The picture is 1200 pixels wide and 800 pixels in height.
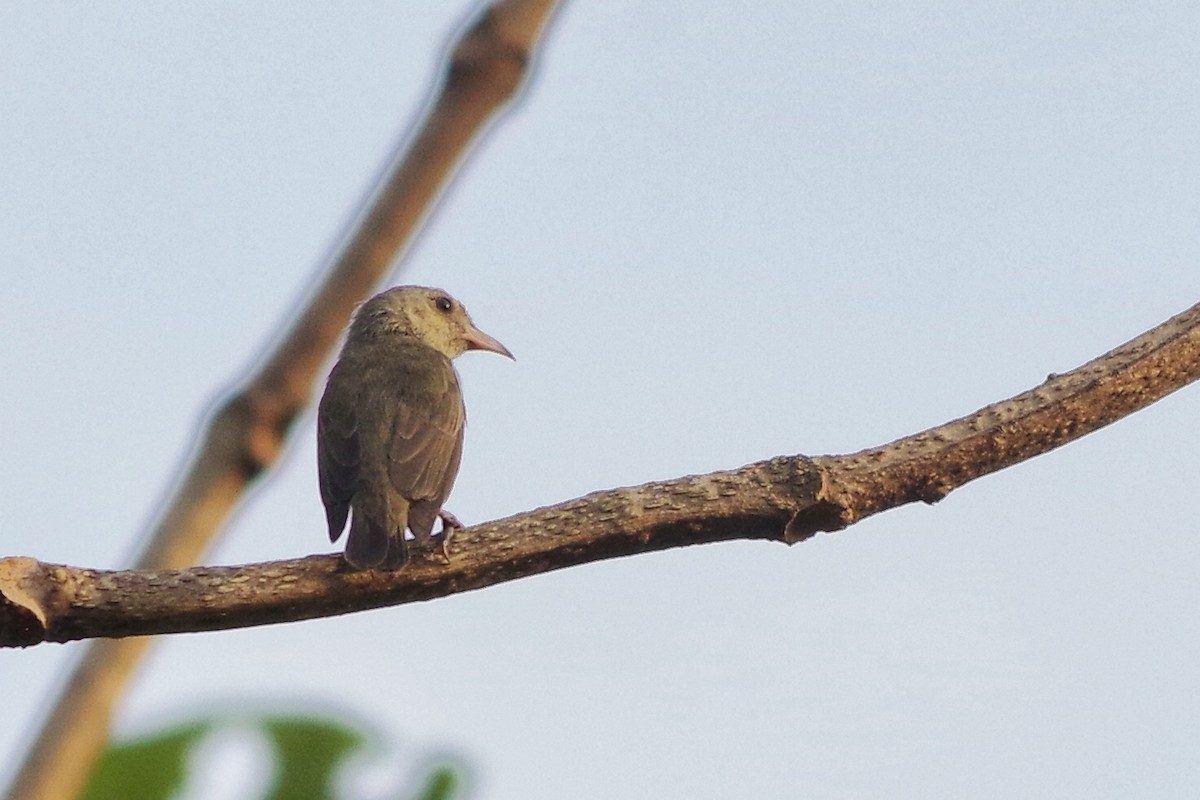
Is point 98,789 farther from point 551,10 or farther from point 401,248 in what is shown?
point 551,10

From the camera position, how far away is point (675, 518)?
3.41 metres

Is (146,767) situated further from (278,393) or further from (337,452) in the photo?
(337,452)

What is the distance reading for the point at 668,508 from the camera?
11.2 ft

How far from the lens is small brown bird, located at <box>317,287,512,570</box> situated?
17.1 ft

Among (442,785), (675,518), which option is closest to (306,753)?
(442,785)

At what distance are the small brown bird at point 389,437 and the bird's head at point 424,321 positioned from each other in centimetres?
16

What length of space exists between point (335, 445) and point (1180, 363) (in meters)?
3.25

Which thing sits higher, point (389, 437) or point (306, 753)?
point (389, 437)

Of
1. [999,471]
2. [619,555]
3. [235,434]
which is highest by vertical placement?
[999,471]

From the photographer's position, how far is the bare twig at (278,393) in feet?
5.28

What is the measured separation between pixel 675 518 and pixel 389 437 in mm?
2544

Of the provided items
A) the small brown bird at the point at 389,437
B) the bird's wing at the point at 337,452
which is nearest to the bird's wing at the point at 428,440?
the small brown bird at the point at 389,437

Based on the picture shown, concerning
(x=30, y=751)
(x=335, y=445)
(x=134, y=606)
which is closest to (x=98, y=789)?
(x=30, y=751)

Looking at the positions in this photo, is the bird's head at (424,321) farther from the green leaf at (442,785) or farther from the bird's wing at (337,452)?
the green leaf at (442,785)
